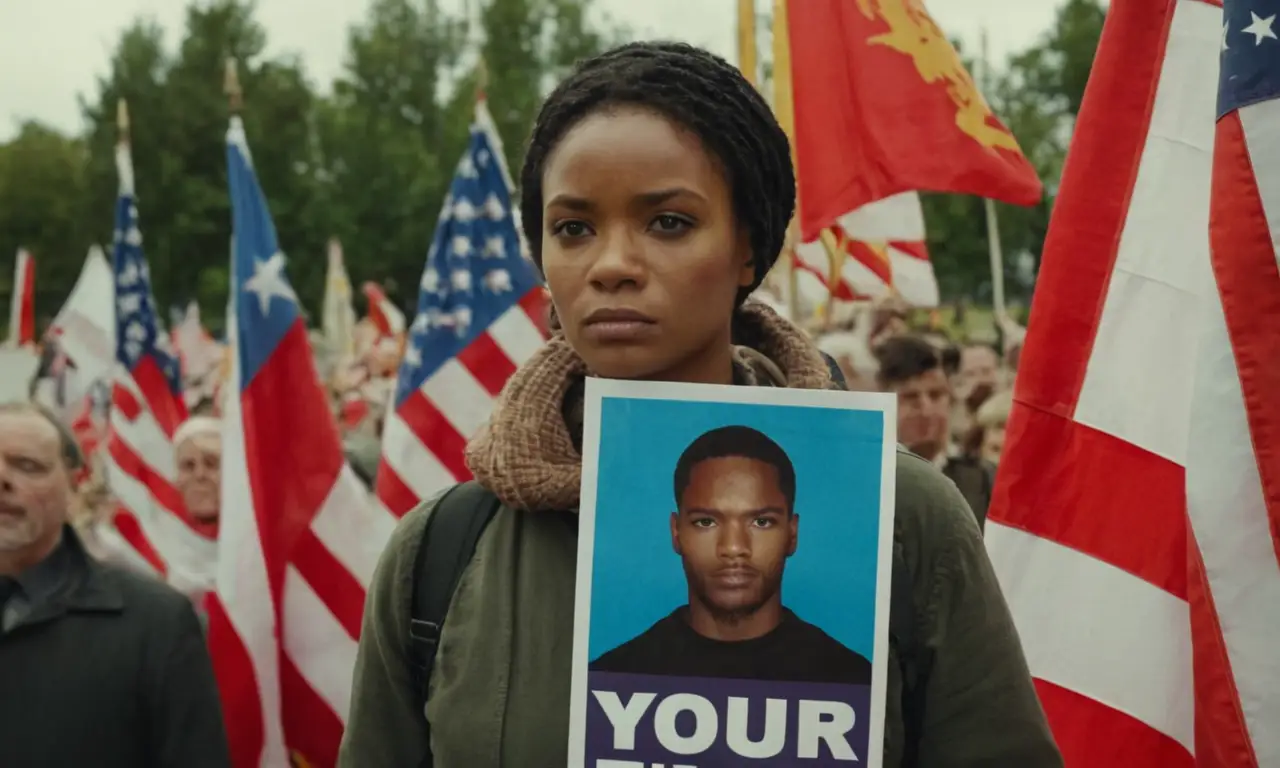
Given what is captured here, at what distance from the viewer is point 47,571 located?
394 centimetres

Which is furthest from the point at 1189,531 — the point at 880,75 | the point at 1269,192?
the point at 880,75

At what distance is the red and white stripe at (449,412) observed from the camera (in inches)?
252

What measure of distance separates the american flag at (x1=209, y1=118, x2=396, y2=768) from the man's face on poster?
363 cm

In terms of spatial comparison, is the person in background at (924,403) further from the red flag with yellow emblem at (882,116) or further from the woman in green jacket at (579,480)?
the woman in green jacket at (579,480)

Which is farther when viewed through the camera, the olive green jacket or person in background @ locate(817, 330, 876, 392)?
person in background @ locate(817, 330, 876, 392)

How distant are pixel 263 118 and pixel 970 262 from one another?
64.5 feet

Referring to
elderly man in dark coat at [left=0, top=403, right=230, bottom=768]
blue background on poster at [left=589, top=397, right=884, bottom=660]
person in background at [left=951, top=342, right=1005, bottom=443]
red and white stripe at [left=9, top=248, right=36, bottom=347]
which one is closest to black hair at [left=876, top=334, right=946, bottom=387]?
person in background at [left=951, top=342, right=1005, bottom=443]

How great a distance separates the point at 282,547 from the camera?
546 cm

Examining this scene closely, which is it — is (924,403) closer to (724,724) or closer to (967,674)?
(967,674)

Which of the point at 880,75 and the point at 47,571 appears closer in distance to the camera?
the point at 47,571

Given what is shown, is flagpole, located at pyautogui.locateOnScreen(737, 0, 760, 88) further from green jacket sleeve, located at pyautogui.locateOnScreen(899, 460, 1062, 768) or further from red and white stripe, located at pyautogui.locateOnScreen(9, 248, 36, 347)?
red and white stripe, located at pyautogui.locateOnScreen(9, 248, 36, 347)

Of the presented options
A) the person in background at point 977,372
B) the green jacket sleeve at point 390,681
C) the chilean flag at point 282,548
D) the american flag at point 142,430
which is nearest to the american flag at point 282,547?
the chilean flag at point 282,548

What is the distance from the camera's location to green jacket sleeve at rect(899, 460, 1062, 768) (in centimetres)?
177

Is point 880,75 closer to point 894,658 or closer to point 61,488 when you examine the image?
point 61,488
